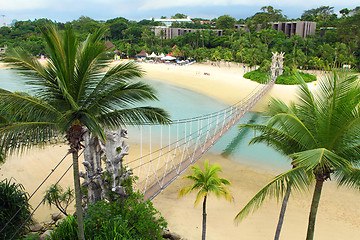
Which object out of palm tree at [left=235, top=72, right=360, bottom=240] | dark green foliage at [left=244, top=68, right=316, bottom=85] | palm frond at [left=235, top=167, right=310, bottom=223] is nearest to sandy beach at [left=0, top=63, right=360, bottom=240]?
palm tree at [left=235, top=72, right=360, bottom=240]

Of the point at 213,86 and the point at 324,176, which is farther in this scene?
the point at 213,86

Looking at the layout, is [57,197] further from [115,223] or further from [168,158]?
[168,158]

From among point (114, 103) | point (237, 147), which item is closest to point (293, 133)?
point (114, 103)

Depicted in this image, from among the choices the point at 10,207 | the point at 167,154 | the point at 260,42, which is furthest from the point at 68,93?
the point at 260,42

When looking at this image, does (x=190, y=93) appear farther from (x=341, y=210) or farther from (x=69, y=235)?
(x=69, y=235)

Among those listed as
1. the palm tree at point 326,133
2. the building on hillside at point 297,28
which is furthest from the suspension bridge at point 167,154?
the building on hillside at point 297,28

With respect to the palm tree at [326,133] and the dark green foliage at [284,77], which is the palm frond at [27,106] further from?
the dark green foliage at [284,77]
